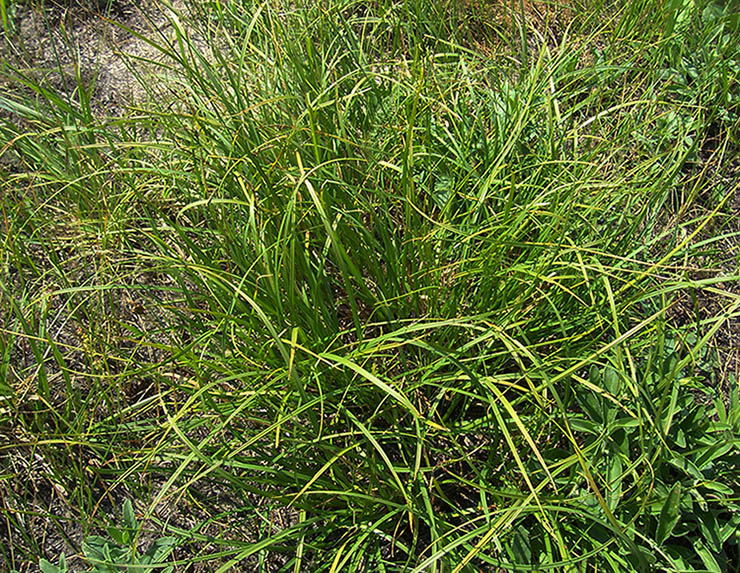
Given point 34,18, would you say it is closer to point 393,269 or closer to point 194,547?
point 393,269

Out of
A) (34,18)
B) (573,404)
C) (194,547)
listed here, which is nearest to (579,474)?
(573,404)

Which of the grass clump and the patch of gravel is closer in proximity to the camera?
the grass clump

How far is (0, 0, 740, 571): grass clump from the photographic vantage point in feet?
3.81

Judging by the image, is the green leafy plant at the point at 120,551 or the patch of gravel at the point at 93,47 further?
the patch of gravel at the point at 93,47

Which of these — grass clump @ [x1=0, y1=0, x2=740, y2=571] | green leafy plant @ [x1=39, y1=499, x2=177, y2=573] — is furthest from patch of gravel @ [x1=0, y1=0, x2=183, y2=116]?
green leafy plant @ [x1=39, y1=499, x2=177, y2=573]

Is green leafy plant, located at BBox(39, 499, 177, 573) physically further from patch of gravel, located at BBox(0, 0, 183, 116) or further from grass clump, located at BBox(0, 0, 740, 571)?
patch of gravel, located at BBox(0, 0, 183, 116)

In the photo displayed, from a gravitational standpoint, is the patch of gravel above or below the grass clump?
above

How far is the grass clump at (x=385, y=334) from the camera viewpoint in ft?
3.81

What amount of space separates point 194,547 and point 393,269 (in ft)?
2.45

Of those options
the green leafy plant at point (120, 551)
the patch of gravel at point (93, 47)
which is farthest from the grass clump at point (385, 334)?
the patch of gravel at point (93, 47)

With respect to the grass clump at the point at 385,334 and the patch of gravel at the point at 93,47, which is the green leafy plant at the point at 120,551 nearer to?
the grass clump at the point at 385,334

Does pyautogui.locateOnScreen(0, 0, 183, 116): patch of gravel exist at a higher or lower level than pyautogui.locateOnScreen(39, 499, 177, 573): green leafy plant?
higher

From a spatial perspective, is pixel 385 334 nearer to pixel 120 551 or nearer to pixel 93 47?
pixel 120 551

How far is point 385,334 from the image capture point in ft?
4.24
